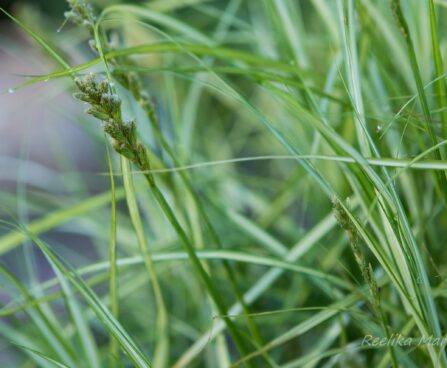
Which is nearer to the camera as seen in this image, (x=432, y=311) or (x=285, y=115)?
(x=432, y=311)

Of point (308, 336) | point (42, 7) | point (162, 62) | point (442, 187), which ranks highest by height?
point (42, 7)

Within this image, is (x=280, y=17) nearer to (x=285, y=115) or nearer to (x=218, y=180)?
(x=285, y=115)

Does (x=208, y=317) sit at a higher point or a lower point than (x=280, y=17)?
lower

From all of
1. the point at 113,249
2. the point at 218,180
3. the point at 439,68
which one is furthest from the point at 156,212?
the point at 439,68

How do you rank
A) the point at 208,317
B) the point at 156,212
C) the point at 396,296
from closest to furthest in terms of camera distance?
1. the point at 396,296
2. the point at 208,317
3. the point at 156,212

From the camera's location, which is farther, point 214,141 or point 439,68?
point 214,141

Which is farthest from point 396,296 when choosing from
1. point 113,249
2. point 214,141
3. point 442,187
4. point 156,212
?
point 214,141

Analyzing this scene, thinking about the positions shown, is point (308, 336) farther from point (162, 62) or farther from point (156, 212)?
point (162, 62)

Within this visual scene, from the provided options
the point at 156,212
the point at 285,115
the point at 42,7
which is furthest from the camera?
the point at 42,7

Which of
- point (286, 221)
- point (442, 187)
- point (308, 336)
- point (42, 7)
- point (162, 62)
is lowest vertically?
point (308, 336)
